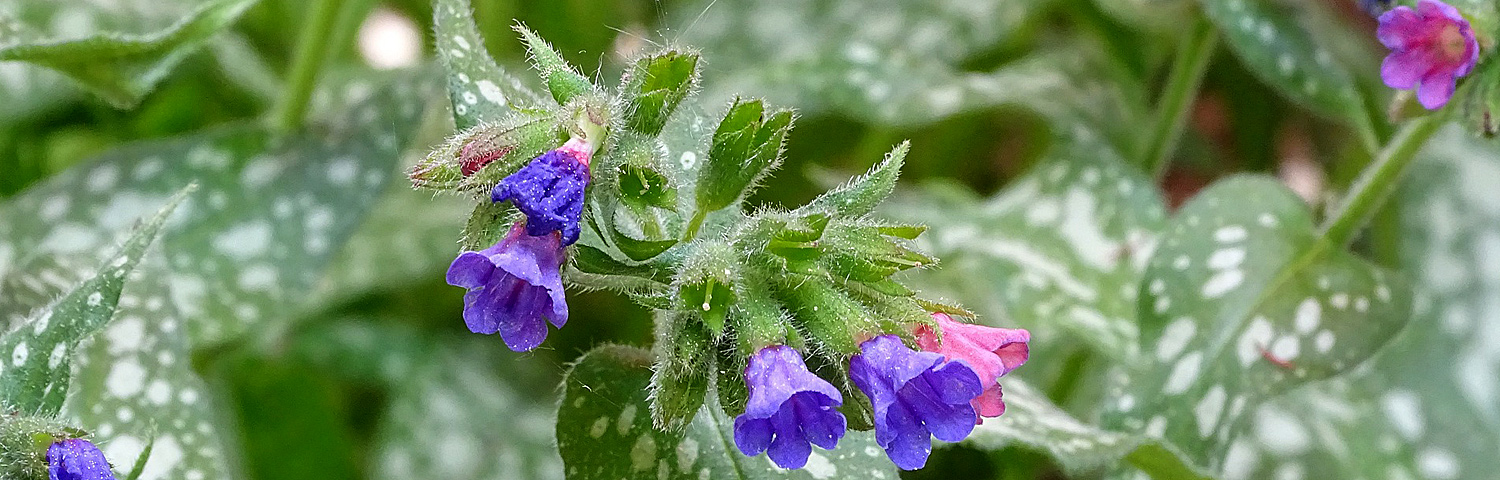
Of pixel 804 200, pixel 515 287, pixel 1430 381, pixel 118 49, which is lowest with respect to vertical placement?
pixel 804 200

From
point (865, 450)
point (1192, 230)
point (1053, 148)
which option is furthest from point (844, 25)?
point (865, 450)

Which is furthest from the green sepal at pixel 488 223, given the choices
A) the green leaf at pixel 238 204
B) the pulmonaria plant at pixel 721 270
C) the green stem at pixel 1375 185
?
the green stem at pixel 1375 185

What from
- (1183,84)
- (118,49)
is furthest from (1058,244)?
(118,49)

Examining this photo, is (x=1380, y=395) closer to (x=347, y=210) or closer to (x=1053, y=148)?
(x=1053, y=148)

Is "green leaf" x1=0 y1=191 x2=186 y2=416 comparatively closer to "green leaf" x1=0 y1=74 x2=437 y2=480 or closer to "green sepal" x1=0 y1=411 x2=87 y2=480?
"green sepal" x1=0 y1=411 x2=87 y2=480

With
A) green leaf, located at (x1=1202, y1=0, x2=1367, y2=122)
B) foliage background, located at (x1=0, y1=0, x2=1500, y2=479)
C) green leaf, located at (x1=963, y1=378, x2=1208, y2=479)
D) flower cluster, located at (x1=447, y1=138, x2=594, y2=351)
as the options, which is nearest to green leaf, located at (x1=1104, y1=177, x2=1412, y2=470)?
foliage background, located at (x1=0, y1=0, x2=1500, y2=479)

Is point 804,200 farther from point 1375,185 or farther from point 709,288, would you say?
point 709,288
